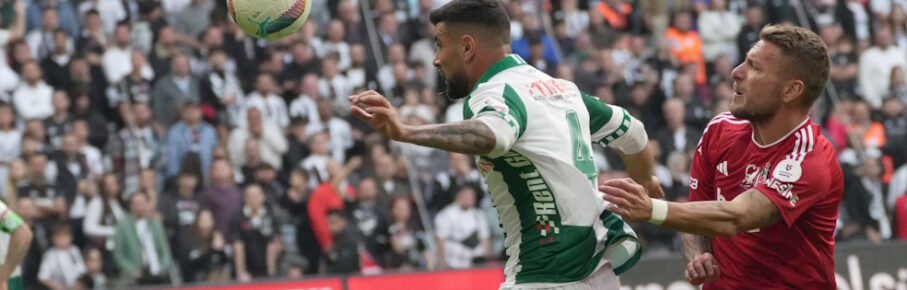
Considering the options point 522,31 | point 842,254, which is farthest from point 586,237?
point 522,31

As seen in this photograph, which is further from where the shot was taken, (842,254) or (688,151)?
(688,151)

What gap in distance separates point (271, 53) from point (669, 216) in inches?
475

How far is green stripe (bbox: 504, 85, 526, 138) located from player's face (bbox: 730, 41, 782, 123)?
102cm

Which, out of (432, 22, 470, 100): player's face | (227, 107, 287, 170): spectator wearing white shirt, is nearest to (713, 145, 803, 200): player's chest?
(432, 22, 470, 100): player's face

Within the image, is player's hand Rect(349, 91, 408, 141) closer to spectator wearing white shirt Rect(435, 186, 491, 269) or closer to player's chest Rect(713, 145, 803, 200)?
player's chest Rect(713, 145, 803, 200)

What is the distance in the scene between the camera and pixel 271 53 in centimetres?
1741

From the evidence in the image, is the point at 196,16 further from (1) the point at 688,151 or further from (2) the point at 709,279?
(2) the point at 709,279

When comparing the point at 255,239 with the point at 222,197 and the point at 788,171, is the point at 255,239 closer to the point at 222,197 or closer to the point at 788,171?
the point at 222,197

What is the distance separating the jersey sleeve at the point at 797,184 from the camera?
20.6 ft

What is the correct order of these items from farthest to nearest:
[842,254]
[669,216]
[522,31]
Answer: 1. [522,31]
2. [842,254]
3. [669,216]

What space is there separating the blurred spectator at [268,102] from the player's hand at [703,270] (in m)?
10.4

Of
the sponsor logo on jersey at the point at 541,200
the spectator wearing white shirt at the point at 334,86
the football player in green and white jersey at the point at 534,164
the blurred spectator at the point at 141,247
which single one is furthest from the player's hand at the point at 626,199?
the spectator wearing white shirt at the point at 334,86

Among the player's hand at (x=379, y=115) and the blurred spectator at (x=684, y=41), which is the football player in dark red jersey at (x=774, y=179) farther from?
the blurred spectator at (x=684, y=41)

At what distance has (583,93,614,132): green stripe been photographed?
7098 millimetres
